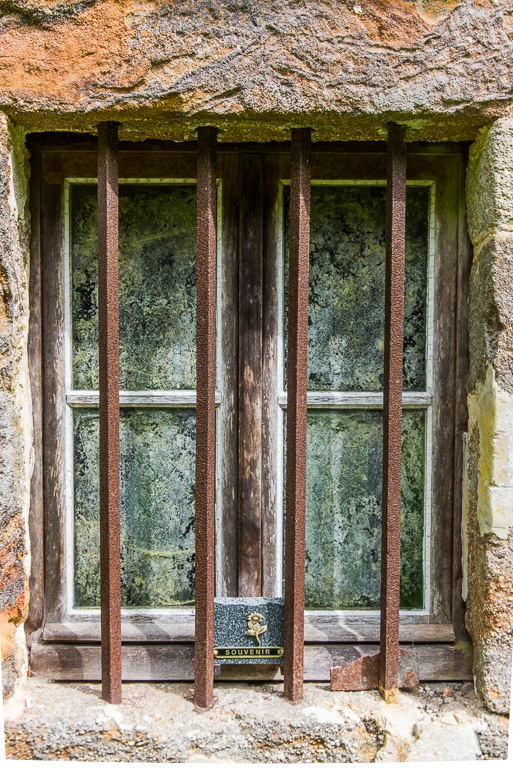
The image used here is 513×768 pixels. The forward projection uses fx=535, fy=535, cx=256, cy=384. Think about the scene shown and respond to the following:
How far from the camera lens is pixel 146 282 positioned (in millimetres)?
1512

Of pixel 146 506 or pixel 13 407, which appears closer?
pixel 13 407

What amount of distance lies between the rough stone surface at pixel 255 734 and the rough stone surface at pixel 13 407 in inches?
6.5

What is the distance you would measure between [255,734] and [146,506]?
63 centimetres

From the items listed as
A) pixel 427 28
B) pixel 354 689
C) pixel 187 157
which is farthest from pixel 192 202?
pixel 354 689

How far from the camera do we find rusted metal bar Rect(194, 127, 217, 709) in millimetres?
1304

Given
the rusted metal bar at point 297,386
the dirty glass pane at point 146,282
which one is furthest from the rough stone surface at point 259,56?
the dirty glass pane at point 146,282

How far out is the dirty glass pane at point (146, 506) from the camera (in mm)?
1516

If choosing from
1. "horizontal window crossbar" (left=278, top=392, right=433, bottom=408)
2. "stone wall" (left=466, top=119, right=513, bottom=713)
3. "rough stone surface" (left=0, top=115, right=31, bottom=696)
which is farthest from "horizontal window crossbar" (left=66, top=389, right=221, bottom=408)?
"stone wall" (left=466, top=119, right=513, bottom=713)

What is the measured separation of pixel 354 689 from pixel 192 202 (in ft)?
4.51

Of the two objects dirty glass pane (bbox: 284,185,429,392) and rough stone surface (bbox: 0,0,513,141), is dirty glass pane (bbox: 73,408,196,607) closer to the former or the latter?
dirty glass pane (bbox: 284,185,429,392)

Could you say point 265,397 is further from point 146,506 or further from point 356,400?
point 146,506

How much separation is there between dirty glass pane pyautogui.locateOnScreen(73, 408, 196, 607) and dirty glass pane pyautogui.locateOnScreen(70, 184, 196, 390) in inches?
5.1

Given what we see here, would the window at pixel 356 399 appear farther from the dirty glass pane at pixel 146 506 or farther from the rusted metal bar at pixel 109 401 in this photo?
the rusted metal bar at pixel 109 401

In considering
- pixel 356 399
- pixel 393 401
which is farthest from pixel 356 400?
pixel 393 401
